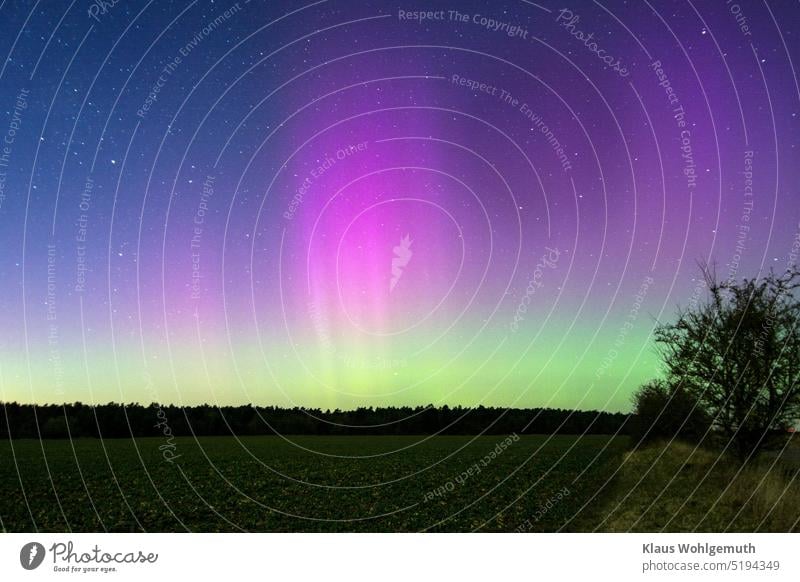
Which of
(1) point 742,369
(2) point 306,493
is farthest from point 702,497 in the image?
(2) point 306,493

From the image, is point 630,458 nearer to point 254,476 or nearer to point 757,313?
point 757,313

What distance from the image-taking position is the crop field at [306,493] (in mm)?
17141

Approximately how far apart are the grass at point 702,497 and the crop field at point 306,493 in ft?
4.07

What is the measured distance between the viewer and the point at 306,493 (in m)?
21.6

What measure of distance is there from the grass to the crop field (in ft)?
4.07

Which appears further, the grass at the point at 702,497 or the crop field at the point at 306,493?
the crop field at the point at 306,493

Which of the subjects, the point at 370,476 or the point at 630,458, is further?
the point at 370,476

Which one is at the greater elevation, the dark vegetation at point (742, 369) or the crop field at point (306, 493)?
the dark vegetation at point (742, 369)

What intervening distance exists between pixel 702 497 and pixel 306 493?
12425 mm

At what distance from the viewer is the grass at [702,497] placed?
472 inches

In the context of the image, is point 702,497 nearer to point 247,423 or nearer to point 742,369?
point 742,369
